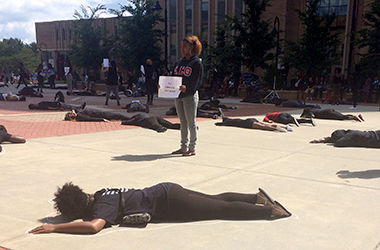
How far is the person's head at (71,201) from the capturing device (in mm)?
3107

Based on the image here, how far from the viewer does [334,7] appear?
32.3 m

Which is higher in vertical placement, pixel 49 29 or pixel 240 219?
pixel 49 29

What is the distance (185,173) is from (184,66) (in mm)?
1826

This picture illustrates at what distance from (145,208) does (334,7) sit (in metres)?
33.6

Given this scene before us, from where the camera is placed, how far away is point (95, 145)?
6988 millimetres

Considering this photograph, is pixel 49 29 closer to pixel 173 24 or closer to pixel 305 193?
pixel 173 24

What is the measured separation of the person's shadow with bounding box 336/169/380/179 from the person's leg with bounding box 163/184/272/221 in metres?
2.05

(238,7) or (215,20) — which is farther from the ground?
(238,7)

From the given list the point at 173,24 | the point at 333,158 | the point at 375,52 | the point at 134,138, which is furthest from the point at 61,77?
the point at 333,158

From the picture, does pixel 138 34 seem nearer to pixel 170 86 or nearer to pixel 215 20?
pixel 215 20

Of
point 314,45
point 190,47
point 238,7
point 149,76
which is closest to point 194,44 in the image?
point 190,47

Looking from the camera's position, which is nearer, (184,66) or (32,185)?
(32,185)

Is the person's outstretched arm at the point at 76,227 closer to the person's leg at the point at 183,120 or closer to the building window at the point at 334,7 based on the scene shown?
the person's leg at the point at 183,120

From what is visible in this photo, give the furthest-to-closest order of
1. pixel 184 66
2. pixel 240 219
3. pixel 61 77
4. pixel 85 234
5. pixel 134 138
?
pixel 61 77 → pixel 134 138 → pixel 184 66 → pixel 240 219 → pixel 85 234
